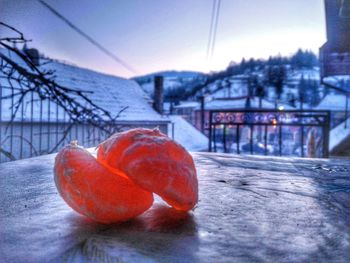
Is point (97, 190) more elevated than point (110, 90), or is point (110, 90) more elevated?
point (110, 90)

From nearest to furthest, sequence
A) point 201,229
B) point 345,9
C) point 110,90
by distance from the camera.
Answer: point 201,229
point 345,9
point 110,90

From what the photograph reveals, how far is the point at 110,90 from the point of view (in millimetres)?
15133

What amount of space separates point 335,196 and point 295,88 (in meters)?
22.4

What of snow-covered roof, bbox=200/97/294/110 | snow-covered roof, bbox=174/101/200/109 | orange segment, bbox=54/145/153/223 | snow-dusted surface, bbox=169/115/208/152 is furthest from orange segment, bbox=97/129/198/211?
snow-covered roof, bbox=174/101/200/109

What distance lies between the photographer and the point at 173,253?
517mm

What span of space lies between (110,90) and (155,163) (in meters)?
14.9

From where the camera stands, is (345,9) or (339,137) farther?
(339,137)

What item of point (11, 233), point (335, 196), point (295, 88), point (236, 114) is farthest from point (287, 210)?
point (295, 88)

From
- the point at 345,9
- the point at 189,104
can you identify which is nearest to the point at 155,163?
the point at 345,9

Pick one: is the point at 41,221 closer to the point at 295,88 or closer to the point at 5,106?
the point at 5,106

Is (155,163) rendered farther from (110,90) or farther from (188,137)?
(188,137)

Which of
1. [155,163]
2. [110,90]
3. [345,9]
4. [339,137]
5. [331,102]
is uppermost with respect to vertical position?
[331,102]

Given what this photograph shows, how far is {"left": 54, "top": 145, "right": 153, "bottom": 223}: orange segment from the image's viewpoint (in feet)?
2.14

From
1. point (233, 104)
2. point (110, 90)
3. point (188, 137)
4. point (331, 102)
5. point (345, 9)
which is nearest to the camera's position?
point (345, 9)
